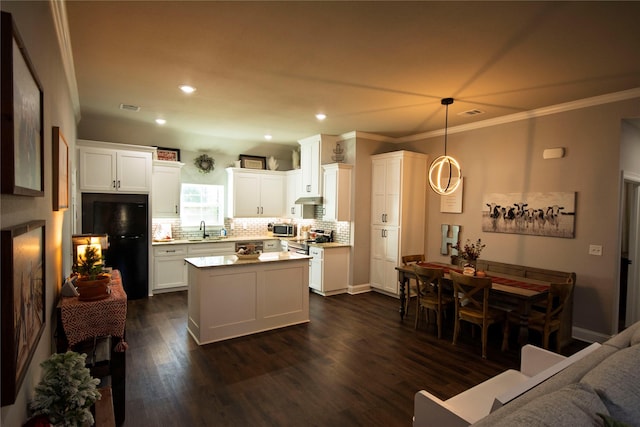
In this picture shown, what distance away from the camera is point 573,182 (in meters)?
4.27

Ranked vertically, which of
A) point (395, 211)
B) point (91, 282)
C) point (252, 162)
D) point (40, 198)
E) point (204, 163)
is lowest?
point (91, 282)

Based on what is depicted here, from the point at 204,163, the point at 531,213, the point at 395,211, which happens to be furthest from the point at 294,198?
→ the point at 531,213

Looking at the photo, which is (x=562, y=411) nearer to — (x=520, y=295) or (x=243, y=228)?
(x=520, y=295)

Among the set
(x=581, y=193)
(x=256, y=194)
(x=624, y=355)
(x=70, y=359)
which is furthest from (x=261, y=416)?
(x=256, y=194)

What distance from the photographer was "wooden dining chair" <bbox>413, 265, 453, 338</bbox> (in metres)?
4.11

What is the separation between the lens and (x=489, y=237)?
512cm

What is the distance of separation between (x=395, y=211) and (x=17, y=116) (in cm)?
524

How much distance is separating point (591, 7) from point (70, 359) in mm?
3559

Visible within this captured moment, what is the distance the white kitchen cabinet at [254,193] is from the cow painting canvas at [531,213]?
4138mm

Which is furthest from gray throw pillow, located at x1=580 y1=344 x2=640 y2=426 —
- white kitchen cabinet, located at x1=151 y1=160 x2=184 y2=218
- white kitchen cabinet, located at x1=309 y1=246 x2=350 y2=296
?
white kitchen cabinet, located at x1=151 y1=160 x2=184 y2=218

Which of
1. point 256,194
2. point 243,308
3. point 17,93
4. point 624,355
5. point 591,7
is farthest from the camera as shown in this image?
point 256,194

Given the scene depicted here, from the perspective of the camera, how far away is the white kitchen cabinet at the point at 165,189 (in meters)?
6.03

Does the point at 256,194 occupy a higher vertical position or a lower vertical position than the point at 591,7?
lower

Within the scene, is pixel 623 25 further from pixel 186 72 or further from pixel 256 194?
pixel 256 194
